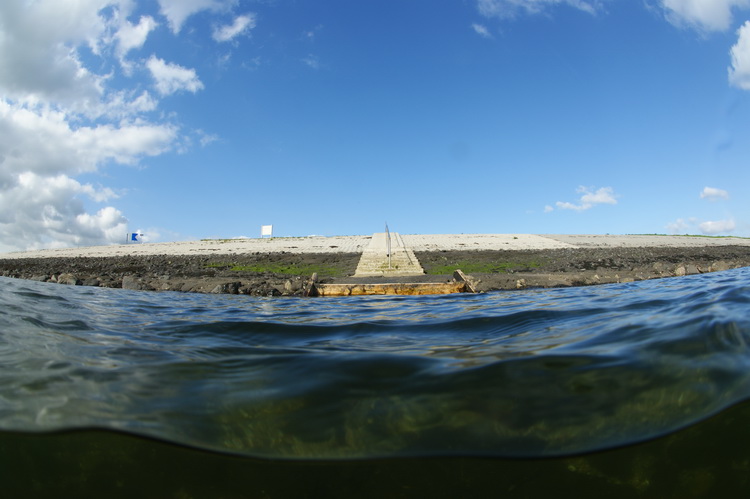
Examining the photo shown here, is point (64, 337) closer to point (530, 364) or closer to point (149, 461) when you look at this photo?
point (149, 461)

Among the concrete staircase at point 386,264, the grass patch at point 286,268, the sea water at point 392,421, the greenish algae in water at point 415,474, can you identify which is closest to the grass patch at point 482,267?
the concrete staircase at point 386,264

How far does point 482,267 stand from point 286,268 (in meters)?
6.92

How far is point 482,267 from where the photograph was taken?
50.6 ft

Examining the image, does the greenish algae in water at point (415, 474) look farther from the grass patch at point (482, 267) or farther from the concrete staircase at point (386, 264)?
the grass patch at point (482, 267)

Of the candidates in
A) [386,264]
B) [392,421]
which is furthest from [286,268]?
[392,421]

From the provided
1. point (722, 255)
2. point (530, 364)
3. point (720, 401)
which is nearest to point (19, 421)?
point (530, 364)

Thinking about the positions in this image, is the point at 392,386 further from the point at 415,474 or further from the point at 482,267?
the point at 482,267

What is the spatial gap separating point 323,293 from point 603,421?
8.18 m

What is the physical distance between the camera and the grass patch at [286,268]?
15.0 meters

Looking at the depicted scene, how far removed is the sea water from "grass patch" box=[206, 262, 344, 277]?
11.9 metres

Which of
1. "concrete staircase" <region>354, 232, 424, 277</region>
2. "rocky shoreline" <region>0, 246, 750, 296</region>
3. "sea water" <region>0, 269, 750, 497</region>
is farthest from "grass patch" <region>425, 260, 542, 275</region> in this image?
"sea water" <region>0, 269, 750, 497</region>

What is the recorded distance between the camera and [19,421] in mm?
2074

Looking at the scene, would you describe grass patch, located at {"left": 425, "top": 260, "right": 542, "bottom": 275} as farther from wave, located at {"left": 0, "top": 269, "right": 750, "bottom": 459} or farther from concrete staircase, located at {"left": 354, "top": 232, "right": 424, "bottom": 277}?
wave, located at {"left": 0, "top": 269, "right": 750, "bottom": 459}

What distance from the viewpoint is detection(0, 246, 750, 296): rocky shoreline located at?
10297mm
